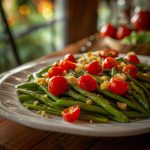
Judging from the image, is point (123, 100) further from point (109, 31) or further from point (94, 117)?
point (109, 31)

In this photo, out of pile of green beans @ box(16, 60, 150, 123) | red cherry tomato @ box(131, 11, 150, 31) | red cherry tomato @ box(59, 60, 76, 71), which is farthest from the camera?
red cherry tomato @ box(131, 11, 150, 31)

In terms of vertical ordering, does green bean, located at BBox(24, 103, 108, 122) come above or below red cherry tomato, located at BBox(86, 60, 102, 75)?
below

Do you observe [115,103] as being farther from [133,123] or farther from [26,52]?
[26,52]

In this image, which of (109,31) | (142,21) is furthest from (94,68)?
(142,21)

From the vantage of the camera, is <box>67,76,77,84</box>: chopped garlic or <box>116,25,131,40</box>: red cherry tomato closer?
<box>67,76,77,84</box>: chopped garlic

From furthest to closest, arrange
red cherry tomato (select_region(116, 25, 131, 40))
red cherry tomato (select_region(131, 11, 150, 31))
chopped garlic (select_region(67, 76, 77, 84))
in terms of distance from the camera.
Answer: red cherry tomato (select_region(131, 11, 150, 31))
red cherry tomato (select_region(116, 25, 131, 40))
chopped garlic (select_region(67, 76, 77, 84))

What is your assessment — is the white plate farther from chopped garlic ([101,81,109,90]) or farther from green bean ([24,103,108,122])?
chopped garlic ([101,81,109,90])

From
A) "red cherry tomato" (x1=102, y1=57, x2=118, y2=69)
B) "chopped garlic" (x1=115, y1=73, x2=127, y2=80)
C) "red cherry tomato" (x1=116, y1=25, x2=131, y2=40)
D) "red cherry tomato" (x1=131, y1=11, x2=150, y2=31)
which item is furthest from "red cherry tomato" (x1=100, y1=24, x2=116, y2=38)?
"chopped garlic" (x1=115, y1=73, x2=127, y2=80)

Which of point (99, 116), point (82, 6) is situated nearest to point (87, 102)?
point (99, 116)
